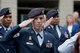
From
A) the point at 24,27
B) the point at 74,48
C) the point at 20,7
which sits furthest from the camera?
the point at 20,7

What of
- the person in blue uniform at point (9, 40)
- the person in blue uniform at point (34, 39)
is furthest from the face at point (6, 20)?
the person in blue uniform at point (34, 39)

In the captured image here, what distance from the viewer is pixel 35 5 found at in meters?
18.8

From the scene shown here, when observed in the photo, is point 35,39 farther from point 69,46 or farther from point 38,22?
point 69,46

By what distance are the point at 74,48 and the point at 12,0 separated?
41.7ft

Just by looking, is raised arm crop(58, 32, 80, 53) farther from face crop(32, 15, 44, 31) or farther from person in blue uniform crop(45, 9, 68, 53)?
person in blue uniform crop(45, 9, 68, 53)

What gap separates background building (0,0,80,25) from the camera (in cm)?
1727

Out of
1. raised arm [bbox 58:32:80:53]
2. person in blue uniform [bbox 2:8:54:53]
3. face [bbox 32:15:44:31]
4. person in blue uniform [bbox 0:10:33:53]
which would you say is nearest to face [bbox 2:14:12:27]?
person in blue uniform [bbox 0:10:33:53]

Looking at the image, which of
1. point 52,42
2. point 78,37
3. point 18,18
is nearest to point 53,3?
point 18,18

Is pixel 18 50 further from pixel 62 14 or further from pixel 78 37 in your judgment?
pixel 62 14

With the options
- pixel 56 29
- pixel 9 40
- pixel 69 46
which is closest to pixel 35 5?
pixel 56 29

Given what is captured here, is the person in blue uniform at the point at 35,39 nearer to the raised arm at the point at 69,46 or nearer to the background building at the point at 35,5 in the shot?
the raised arm at the point at 69,46

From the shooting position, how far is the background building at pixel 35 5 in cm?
1727

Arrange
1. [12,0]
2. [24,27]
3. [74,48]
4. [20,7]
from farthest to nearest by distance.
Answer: [20,7] < [12,0] < [24,27] < [74,48]

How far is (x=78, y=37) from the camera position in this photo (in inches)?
188
